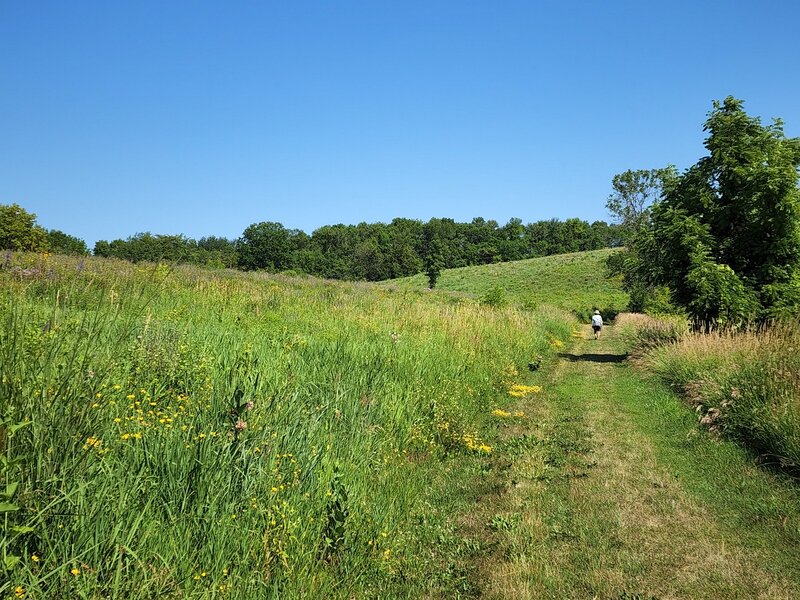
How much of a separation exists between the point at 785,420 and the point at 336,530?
6196 millimetres

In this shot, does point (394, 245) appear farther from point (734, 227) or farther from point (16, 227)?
point (734, 227)

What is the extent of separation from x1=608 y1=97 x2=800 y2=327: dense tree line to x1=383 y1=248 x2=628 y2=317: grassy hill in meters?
27.1

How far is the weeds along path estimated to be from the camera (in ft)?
13.5

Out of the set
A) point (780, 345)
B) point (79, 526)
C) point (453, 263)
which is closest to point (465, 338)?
point (780, 345)

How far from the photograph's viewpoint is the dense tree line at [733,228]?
580 inches

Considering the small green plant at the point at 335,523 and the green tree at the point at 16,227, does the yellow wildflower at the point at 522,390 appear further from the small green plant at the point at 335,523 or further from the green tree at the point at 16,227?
the green tree at the point at 16,227

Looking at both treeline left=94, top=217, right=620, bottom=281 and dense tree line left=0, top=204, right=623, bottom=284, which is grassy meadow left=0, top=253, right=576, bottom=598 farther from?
treeline left=94, top=217, right=620, bottom=281

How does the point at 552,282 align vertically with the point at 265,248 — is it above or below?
below

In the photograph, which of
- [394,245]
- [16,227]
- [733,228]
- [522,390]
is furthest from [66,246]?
[394,245]

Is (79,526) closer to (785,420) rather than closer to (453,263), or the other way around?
(785,420)

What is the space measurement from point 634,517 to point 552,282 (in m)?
69.3

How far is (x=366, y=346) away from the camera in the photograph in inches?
371

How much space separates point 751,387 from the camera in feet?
27.7

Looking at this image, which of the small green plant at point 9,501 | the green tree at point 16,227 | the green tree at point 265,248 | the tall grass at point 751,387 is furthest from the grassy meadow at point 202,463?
the green tree at point 265,248
